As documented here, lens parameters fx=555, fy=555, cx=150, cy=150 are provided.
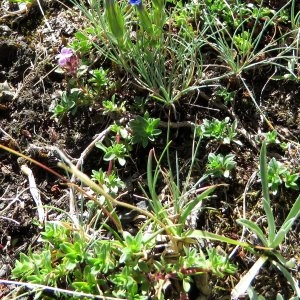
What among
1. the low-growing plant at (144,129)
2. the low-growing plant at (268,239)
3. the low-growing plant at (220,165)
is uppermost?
the low-growing plant at (144,129)

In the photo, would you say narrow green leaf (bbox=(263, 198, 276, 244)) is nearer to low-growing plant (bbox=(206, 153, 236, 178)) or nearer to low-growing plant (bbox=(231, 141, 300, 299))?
low-growing plant (bbox=(231, 141, 300, 299))

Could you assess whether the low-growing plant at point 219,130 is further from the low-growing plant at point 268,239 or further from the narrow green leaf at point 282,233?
the narrow green leaf at point 282,233

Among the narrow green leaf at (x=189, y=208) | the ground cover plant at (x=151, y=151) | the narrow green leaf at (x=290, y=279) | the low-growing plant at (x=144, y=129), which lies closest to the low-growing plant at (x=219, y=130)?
the ground cover plant at (x=151, y=151)

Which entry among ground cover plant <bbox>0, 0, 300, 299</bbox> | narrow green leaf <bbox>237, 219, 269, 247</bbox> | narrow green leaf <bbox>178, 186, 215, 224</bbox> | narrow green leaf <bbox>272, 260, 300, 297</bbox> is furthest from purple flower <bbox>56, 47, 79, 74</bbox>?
narrow green leaf <bbox>272, 260, 300, 297</bbox>

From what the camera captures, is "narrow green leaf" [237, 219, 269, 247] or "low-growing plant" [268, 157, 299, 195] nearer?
"narrow green leaf" [237, 219, 269, 247]

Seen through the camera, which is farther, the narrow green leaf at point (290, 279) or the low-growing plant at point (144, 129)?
the low-growing plant at point (144, 129)

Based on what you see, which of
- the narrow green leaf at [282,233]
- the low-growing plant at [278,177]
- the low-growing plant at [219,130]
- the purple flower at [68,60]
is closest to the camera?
the narrow green leaf at [282,233]

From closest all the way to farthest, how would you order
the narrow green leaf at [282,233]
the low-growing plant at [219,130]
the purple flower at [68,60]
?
the narrow green leaf at [282,233] → the low-growing plant at [219,130] → the purple flower at [68,60]

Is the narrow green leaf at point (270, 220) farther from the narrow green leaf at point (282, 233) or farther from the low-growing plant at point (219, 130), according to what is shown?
the low-growing plant at point (219, 130)

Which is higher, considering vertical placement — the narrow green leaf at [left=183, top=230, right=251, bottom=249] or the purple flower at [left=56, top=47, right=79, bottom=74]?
the purple flower at [left=56, top=47, right=79, bottom=74]

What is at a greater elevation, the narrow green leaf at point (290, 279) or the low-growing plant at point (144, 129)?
the low-growing plant at point (144, 129)
